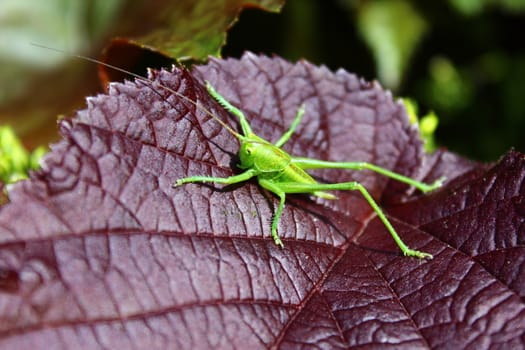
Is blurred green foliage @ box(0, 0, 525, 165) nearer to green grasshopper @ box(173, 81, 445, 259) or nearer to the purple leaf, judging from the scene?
green grasshopper @ box(173, 81, 445, 259)

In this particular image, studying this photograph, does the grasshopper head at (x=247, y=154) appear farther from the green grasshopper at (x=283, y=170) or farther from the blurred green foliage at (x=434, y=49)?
the blurred green foliage at (x=434, y=49)

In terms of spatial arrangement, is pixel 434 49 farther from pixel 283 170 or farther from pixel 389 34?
pixel 283 170

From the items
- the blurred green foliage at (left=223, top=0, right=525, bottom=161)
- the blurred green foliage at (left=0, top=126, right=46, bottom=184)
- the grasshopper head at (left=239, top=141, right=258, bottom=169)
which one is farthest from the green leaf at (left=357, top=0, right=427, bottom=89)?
the blurred green foliage at (left=0, top=126, right=46, bottom=184)

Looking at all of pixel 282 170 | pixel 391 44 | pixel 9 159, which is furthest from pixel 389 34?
pixel 9 159

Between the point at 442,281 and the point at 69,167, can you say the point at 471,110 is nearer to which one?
the point at 442,281

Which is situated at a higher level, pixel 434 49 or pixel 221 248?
pixel 434 49

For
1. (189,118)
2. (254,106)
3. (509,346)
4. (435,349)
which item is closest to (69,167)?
(189,118)
